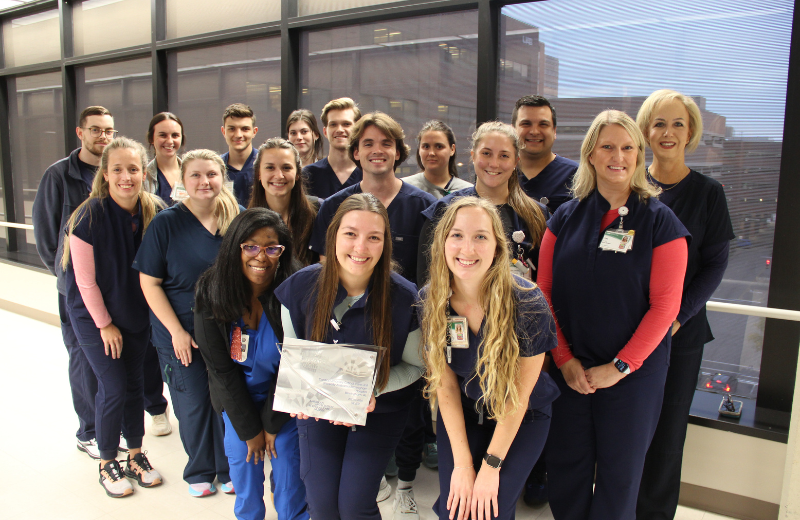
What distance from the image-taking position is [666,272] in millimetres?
1888

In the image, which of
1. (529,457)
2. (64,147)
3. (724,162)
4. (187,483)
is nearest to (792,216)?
(724,162)

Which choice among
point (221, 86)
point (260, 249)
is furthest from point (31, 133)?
point (260, 249)

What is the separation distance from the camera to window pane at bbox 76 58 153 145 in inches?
221

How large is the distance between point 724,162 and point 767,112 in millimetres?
296

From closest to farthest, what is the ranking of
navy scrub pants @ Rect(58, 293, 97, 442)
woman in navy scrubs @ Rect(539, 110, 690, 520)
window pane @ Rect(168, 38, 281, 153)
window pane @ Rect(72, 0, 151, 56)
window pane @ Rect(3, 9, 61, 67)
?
woman in navy scrubs @ Rect(539, 110, 690, 520), navy scrub pants @ Rect(58, 293, 97, 442), window pane @ Rect(168, 38, 281, 153), window pane @ Rect(72, 0, 151, 56), window pane @ Rect(3, 9, 61, 67)

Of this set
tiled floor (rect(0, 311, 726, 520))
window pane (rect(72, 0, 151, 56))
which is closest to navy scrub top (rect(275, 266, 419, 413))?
tiled floor (rect(0, 311, 726, 520))

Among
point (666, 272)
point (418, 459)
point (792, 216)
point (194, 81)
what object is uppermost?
point (194, 81)

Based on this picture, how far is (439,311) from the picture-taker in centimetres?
186

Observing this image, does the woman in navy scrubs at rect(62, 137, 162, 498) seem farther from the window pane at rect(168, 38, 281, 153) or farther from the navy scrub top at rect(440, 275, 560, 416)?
the window pane at rect(168, 38, 281, 153)

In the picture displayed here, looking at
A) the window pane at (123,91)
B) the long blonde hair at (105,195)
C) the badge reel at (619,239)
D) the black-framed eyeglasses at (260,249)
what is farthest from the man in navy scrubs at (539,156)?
the window pane at (123,91)

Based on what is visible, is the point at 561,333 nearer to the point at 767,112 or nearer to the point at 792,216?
the point at 792,216

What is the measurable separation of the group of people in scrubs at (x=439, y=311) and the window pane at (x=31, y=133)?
4.79 m

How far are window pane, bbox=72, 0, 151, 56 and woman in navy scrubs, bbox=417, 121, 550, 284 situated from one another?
456 cm

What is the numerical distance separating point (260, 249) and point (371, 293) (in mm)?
525
